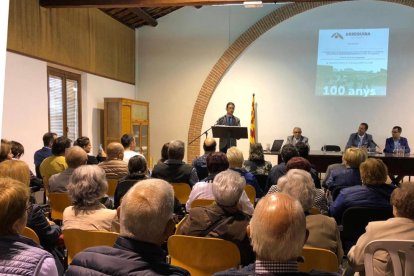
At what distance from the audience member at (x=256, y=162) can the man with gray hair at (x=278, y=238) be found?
359cm

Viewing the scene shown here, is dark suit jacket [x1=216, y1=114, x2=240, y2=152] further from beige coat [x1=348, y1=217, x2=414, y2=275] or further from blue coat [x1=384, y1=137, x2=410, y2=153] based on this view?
beige coat [x1=348, y1=217, x2=414, y2=275]

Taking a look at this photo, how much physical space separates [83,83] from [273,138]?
452cm

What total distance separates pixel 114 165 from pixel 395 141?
A: 651 centimetres

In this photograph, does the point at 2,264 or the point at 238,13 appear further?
the point at 238,13

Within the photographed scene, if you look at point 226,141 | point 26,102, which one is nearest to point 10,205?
point 26,102

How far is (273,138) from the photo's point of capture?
9945 mm

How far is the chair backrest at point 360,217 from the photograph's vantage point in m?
2.92

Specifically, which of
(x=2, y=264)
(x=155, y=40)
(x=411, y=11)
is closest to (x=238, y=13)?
(x=155, y=40)

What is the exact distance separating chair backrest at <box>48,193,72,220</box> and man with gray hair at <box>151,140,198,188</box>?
1042 millimetres

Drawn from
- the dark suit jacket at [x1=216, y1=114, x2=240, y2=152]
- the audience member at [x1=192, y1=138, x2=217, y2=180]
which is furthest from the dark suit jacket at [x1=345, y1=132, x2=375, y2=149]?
the audience member at [x1=192, y1=138, x2=217, y2=180]

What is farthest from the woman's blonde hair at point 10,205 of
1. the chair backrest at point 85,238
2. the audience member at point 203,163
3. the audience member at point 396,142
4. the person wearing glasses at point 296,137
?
the audience member at point 396,142

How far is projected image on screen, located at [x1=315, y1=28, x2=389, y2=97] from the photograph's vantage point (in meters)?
9.16

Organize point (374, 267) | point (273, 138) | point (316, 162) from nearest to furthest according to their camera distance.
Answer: point (374, 267) → point (316, 162) → point (273, 138)

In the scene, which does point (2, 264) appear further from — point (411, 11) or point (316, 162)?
point (411, 11)
